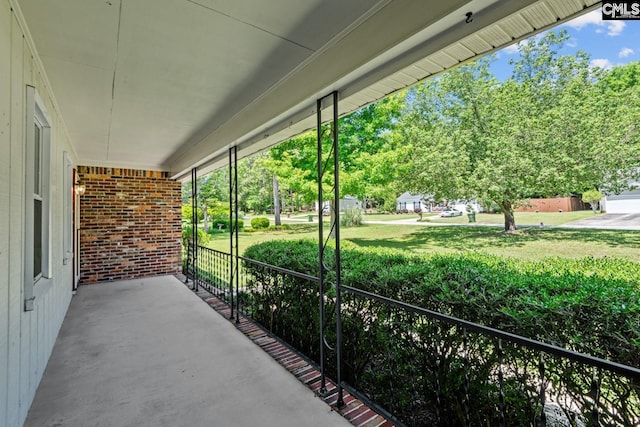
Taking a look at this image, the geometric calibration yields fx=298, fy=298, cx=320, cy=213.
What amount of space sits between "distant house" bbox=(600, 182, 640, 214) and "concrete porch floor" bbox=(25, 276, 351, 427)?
343 inches

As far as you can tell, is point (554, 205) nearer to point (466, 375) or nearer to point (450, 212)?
point (450, 212)

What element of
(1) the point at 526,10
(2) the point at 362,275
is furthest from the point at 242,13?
(2) the point at 362,275

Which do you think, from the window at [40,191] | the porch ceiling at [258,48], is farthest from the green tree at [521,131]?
the window at [40,191]

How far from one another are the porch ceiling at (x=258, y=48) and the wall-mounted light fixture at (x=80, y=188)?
114 inches

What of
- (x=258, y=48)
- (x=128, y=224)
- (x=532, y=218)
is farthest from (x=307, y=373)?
(x=532, y=218)

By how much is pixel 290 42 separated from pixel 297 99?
0.42m

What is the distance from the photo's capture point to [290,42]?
1.79 m

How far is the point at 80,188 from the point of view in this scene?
5.43 meters

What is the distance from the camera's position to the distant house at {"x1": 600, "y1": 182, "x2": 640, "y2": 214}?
699cm

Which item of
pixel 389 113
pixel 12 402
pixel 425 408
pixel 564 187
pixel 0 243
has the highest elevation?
pixel 389 113

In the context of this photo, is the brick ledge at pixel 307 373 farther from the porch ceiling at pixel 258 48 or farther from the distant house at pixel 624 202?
the distant house at pixel 624 202

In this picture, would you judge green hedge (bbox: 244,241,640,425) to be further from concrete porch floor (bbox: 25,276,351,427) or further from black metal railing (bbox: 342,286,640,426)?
concrete porch floor (bbox: 25,276,351,427)

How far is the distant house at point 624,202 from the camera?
6990 millimetres

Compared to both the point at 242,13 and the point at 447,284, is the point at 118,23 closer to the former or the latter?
the point at 242,13
